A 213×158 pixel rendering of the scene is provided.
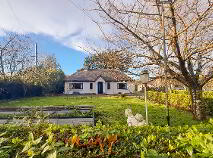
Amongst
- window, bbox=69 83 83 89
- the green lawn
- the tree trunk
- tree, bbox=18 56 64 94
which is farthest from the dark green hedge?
the tree trunk

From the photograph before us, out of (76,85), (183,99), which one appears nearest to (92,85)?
(76,85)

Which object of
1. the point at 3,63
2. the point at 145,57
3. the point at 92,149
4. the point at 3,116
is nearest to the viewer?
the point at 92,149

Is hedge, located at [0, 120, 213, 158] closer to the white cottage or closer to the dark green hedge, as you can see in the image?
the dark green hedge

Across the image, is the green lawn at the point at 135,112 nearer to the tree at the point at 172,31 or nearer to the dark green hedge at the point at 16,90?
the tree at the point at 172,31

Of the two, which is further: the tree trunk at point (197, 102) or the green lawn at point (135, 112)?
the green lawn at point (135, 112)

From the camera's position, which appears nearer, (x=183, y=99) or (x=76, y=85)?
(x=183, y=99)

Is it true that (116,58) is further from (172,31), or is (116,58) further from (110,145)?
(110,145)

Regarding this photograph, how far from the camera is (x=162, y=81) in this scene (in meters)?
12.5

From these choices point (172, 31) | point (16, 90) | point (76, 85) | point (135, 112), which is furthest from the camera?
point (76, 85)

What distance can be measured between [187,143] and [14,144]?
8.71 ft

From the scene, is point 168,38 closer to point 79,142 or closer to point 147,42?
A: point 147,42

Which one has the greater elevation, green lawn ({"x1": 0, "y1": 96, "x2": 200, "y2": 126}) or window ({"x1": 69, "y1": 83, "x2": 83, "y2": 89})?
window ({"x1": 69, "y1": 83, "x2": 83, "y2": 89})

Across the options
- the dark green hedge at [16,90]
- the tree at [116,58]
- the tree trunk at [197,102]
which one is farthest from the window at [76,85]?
the tree at [116,58]

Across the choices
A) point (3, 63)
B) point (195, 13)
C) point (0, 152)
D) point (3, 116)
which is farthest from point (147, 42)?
point (3, 63)
